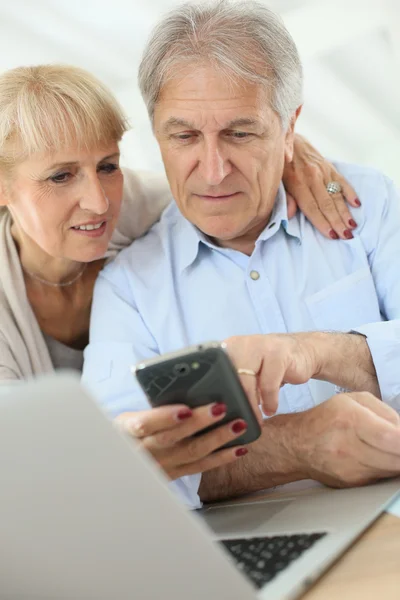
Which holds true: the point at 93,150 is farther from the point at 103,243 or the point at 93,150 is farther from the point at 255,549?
the point at 255,549

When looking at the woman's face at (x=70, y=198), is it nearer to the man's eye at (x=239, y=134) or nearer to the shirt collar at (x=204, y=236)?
the shirt collar at (x=204, y=236)

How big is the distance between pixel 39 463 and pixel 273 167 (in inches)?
51.7

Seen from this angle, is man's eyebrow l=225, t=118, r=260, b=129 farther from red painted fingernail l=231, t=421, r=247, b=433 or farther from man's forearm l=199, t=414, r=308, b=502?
red painted fingernail l=231, t=421, r=247, b=433

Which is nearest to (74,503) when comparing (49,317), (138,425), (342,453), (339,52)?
(138,425)

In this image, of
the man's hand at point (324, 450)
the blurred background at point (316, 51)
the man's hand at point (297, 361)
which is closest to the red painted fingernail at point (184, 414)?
the man's hand at point (297, 361)

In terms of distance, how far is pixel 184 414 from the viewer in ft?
3.34

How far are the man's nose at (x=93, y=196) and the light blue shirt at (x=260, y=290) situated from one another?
6.3 inches

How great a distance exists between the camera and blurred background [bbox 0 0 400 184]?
11.6ft

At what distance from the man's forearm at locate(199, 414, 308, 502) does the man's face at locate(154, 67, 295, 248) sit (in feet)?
1.82

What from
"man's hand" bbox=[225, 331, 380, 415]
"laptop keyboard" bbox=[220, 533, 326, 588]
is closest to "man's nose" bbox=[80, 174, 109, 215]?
"man's hand" bbox=[225, 331, 380, 415]

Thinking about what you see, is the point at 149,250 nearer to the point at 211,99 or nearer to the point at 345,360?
the point at 211,99

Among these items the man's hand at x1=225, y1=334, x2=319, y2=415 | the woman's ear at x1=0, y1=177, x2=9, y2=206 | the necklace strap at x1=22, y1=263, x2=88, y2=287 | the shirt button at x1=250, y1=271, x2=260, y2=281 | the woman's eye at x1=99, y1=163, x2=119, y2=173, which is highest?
the woman's ear at x1=0, y1=177, x2=9, y2=206

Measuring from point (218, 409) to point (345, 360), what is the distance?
0.48m

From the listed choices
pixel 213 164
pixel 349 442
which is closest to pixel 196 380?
pixel 349 442
